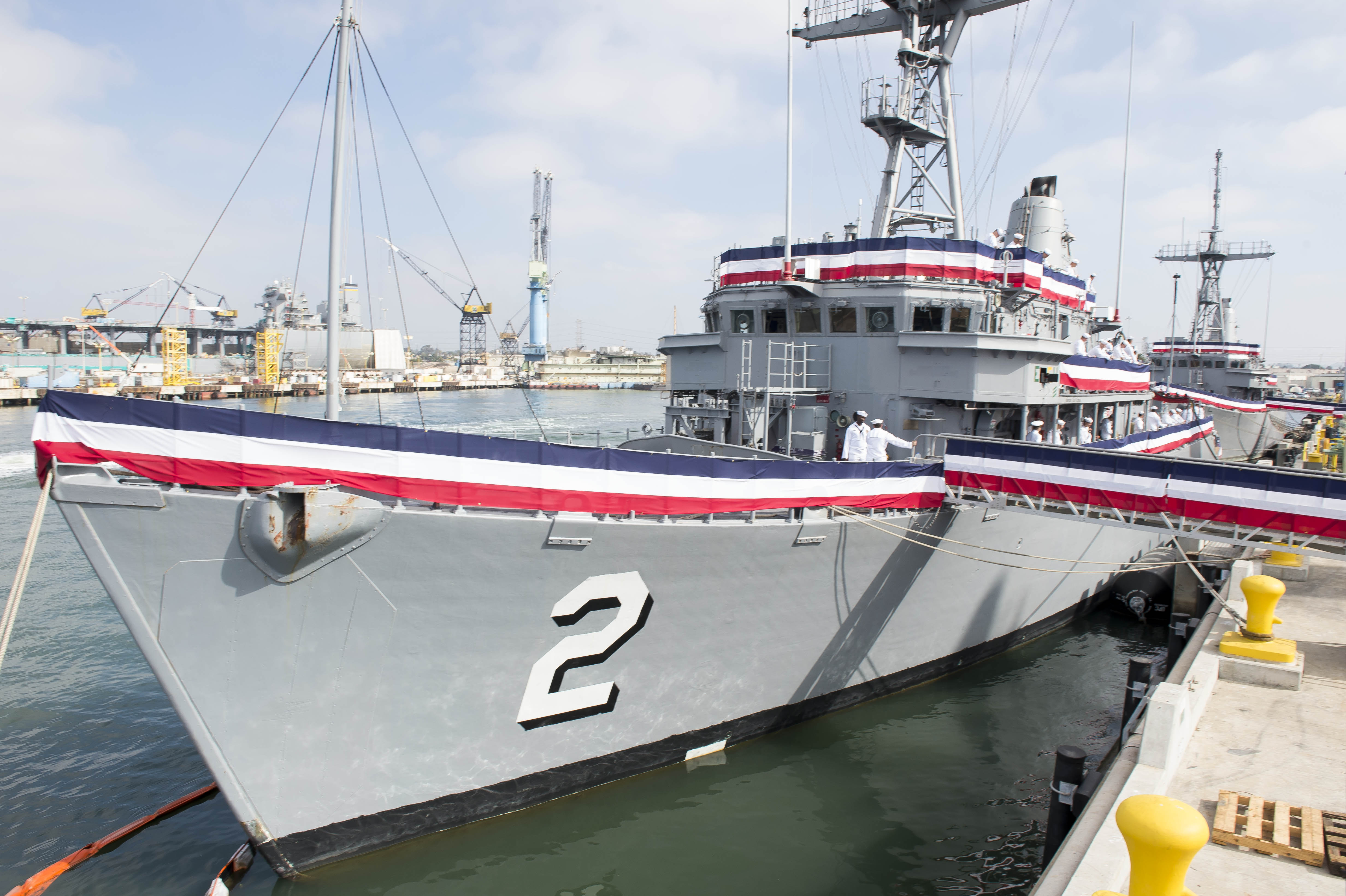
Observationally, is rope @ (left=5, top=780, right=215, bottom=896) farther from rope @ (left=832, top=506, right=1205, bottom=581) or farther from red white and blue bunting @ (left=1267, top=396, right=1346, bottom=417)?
red white and blue bunting @ (left=1267, top=396, right=1346, bottom=417)

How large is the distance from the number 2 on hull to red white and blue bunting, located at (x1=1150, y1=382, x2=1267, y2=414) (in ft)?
66.3

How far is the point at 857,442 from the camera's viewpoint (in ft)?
32.4

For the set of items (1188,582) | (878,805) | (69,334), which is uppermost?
(69,334)

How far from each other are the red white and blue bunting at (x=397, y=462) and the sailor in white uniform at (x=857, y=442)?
1477 mm

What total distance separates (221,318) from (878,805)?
400 ft

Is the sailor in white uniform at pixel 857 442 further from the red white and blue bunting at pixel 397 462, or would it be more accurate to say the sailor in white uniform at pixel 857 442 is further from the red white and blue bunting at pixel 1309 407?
the red white and blue bunting at pixel 1309 407

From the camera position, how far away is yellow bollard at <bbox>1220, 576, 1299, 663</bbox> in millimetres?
7902

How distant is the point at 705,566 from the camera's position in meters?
7.78

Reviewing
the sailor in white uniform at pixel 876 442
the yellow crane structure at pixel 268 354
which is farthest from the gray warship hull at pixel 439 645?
the yellow crane structure at pixel 268 354

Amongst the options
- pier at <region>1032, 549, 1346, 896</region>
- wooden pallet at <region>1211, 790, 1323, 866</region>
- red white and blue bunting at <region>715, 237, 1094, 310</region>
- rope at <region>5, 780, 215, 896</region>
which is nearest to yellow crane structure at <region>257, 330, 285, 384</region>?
red white and blue bunting at <region>715, 237, 1094, 310</region>

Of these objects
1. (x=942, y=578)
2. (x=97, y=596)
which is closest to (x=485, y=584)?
(x=942, y=578)

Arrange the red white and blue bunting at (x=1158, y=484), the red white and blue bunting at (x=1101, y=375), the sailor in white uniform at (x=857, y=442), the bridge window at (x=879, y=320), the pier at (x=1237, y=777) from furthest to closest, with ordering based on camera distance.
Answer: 1. the red white and blue bunting at (x=1101, y=375)
2. the bridge window at (x=879, y=320)
3. the sailor in white uniform at (x=857, y=442)
4. the red white and blue bunting at (x=1158, y=484)
5. the pier at (x=1237, y=777)

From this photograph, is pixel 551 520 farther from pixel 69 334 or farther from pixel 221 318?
pixel 221 318

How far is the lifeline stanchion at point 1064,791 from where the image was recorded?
6.76 metres
